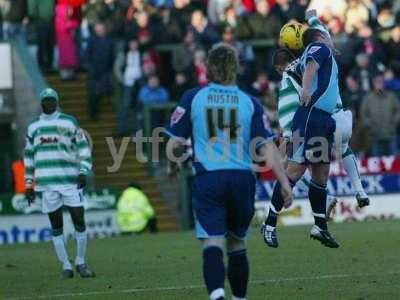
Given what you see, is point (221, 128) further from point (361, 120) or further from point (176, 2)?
point (176, 2)

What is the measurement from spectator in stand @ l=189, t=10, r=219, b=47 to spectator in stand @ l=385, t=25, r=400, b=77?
3.67 m

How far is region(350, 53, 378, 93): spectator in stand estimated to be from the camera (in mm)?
30442

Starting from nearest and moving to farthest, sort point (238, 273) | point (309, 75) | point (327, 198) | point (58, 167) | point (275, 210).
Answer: point (238, 273) < point (309, 75) < point (275, 210) < point (327, 198) < point (58, 167)

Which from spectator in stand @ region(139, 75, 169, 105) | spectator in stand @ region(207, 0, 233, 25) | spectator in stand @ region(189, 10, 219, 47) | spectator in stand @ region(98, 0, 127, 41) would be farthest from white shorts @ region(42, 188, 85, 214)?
Result: spectator in stand @ region(207, 0, 233, 25)

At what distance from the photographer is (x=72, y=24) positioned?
31203 mm

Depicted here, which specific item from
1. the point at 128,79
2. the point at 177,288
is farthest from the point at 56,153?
the point at 128,79

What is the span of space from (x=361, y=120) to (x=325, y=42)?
13.4 meters

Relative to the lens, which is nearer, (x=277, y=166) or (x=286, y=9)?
(x=277, y=166)

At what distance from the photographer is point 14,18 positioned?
31812 mm

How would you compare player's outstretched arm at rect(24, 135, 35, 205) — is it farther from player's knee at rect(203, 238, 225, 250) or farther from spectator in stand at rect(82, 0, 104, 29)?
spectator in stand at rect(82, 0, 104, 29)

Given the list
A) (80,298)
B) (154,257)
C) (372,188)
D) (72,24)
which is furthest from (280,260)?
(72,24)

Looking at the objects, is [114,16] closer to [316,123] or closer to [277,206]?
[277,206]

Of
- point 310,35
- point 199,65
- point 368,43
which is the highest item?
point 310,35

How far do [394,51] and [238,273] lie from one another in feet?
64.7
